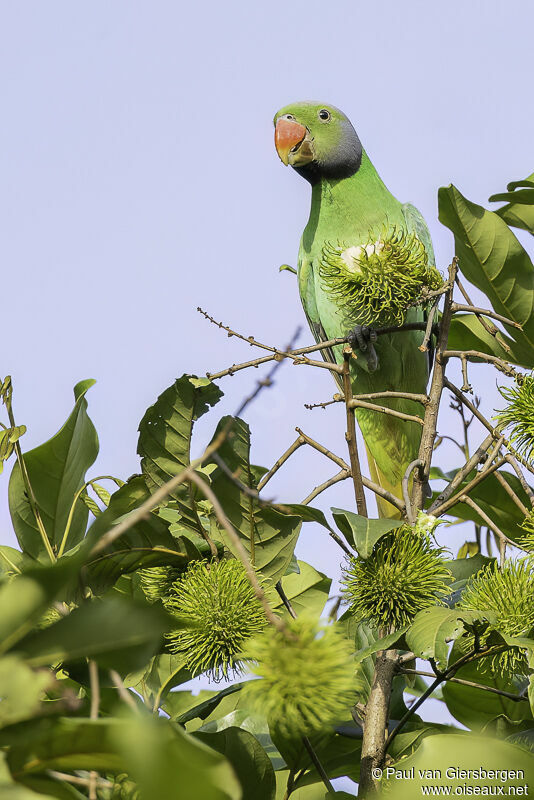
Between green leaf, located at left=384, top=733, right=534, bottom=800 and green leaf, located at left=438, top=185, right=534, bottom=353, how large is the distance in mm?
910

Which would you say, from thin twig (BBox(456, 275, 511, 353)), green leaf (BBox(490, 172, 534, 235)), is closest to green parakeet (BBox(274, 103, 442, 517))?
green leaf (BBox(490, 172, 534, 235))

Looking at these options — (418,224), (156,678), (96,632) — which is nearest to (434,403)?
(156,678)

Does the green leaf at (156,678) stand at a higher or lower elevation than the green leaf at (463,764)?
lower

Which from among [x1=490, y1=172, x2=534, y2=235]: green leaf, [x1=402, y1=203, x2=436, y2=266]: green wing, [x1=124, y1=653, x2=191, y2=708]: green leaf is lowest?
[x1=124, y1=653, x2=191, y2=708]: green leaf

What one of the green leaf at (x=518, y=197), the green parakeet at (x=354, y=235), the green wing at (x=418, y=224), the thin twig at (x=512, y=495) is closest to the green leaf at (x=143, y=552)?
the thin twig at (x=512, y=495)

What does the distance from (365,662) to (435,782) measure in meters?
0.63

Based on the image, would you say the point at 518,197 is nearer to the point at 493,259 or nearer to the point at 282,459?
the point at 493,259

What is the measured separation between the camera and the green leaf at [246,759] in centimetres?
96

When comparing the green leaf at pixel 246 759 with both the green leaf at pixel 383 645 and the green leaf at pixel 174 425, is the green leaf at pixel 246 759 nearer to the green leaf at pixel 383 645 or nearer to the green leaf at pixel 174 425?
the green leaf at pixel 383 645

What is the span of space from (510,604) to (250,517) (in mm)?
343

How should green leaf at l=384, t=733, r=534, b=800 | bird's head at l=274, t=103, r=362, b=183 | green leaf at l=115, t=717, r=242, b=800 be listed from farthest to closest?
bird's head at l=274, t=103, r=362, b=183 < green leaf at l=384, t=733, r=534, b=800 < green leaf at l=115, t=717, r=242, b=800

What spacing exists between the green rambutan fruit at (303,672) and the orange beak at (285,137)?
7.94ft

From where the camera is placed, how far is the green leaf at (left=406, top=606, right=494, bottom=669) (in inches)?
34.9

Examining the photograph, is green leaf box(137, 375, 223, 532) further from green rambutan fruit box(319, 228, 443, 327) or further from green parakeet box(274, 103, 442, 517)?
green parakeet box(274, 103, 442, 517)
